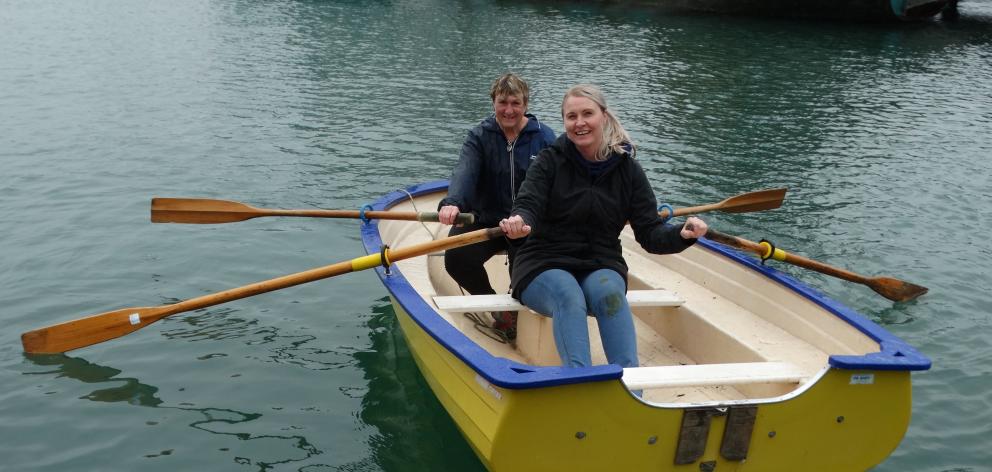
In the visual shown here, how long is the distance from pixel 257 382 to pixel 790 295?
3.78m

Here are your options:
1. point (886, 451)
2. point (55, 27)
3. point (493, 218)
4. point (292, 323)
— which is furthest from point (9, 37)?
point (886, 451)

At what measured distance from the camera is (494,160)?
6004 mm

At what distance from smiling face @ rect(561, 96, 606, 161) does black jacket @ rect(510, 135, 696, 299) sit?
0.12m

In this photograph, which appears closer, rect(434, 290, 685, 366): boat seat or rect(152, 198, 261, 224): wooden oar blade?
rect(434, 290, 685, 366): boat seat

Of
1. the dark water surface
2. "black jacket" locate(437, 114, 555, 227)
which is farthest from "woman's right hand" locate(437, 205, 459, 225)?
→ the dark water surface

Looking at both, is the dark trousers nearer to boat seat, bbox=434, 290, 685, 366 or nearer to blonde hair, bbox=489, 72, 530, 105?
boat seat, bbox=434, 290, 685, 366

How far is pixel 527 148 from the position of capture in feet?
19.5

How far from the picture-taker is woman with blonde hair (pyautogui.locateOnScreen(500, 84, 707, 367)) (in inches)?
182

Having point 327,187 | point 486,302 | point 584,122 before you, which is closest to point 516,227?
point 584,122

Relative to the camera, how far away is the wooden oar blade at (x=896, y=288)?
6.69 metres

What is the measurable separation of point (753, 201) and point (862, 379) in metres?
2.96

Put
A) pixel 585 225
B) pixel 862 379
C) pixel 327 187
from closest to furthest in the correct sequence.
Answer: pixel 862 379 < pixel 585 225 < pixel 327 187

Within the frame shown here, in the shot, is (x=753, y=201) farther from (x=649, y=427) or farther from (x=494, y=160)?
(x=649, y=427)

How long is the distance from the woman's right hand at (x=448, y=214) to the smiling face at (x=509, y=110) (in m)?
0.71
